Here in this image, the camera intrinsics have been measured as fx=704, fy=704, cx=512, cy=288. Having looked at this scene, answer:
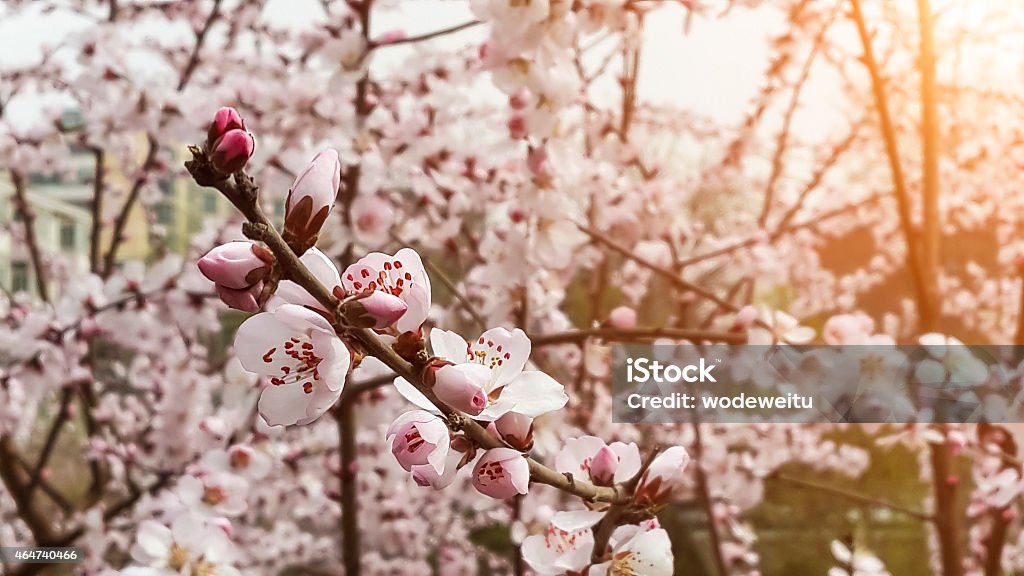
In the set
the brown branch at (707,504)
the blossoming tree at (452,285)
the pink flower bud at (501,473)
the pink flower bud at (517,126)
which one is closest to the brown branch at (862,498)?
the blossoming tree at (452,285)

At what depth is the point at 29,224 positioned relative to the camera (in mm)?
987

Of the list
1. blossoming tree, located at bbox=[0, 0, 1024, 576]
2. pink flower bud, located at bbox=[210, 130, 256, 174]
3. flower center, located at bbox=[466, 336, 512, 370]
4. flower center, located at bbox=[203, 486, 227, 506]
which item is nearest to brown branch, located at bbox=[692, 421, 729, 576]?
blossoming tree, located at bbox=[0, 0, 1024, 576]

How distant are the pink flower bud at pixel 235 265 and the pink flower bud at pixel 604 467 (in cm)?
14

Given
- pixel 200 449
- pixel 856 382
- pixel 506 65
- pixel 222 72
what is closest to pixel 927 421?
pixel 856 382

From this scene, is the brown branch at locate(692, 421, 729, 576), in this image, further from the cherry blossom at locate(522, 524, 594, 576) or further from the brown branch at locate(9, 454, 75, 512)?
the brown branch at locate(9, 454, 75, 512)

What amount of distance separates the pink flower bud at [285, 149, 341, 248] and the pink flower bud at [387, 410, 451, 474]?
6cm

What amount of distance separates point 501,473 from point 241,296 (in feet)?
0.29

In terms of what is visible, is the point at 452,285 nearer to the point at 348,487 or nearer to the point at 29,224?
the point at 348,487

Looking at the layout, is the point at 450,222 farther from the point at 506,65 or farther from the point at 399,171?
the point at 506,65

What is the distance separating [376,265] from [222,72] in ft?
2.94

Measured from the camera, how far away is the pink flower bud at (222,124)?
155mm

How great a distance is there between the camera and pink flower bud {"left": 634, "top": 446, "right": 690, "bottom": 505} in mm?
242

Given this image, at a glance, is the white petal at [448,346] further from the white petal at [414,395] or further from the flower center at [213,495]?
the flower center at [213,495]

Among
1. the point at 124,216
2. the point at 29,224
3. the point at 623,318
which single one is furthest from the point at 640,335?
the point at 29,224
